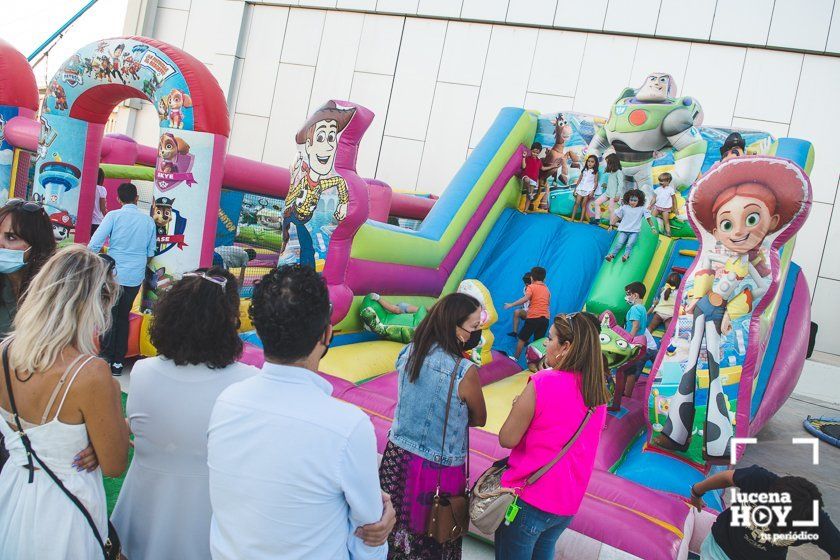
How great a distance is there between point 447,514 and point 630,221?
4.19m

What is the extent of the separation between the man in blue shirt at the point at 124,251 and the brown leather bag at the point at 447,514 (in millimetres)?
2718

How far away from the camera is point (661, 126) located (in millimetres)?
5512

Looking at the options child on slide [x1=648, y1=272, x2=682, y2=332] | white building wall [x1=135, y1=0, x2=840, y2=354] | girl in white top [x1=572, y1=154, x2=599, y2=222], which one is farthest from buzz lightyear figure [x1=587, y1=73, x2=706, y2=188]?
white building wall [x1=135, y1=0, x2=840, y2=354]

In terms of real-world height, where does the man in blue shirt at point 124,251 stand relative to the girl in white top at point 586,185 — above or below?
below

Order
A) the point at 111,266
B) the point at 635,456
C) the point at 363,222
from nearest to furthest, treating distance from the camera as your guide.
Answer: the point at 111,266 < the point at 635,456 < the point at 363,222

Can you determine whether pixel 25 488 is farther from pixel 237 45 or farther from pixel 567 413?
Result: pixel 237 45

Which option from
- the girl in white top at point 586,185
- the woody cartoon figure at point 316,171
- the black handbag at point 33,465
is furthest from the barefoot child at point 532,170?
the black handbag at point 33,465

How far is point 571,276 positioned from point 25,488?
496cm

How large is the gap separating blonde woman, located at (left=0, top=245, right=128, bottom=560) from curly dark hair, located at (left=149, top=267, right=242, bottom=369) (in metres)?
0.14

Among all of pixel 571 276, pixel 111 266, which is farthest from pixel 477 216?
pixel 111 266

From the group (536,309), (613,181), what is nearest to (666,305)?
(536,309)

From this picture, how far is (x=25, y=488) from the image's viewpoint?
1423 mm

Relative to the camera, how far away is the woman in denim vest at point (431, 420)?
6.57ft

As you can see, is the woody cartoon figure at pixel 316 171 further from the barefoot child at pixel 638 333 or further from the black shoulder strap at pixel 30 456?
the black shoulder strap at pixel 30 456
